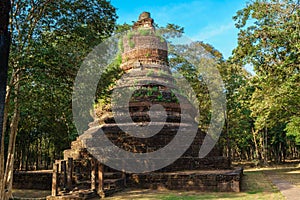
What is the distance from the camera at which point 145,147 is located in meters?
13.9

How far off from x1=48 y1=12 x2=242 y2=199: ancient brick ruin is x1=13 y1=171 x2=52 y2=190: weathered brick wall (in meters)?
1.18

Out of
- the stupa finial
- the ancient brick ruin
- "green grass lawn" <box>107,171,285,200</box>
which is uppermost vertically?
the stupa finial

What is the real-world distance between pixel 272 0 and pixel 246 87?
363 cm

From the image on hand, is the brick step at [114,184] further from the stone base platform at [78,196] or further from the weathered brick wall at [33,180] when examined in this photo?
the weathered brick wall at [33,180]

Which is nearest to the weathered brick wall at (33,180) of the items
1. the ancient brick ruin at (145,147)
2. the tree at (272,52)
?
the ancient brick ruin at (145,147)

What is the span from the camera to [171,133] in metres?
14.5

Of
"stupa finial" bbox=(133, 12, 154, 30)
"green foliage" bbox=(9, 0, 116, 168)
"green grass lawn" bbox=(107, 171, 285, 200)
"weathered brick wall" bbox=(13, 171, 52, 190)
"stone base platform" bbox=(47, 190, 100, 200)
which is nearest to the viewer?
"green foliage" bbox=(9, 0, 116, 168)

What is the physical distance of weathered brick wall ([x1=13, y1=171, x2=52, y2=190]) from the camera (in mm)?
12514

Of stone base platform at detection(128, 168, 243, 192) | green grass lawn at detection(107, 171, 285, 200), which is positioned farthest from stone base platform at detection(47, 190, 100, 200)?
stone base platform at detection(128, 168, 243, 192)

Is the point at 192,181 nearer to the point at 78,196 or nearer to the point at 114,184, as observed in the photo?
the point at 114,184

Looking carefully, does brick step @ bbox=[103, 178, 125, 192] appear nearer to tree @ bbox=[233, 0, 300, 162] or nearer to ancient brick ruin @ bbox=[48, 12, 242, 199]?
ancient brick ruin @ bbox=[48, 12, 242, 199]

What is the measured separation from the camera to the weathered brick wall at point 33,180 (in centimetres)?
1251

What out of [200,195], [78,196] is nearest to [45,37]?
[78,196]

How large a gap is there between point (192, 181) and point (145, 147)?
358cm
